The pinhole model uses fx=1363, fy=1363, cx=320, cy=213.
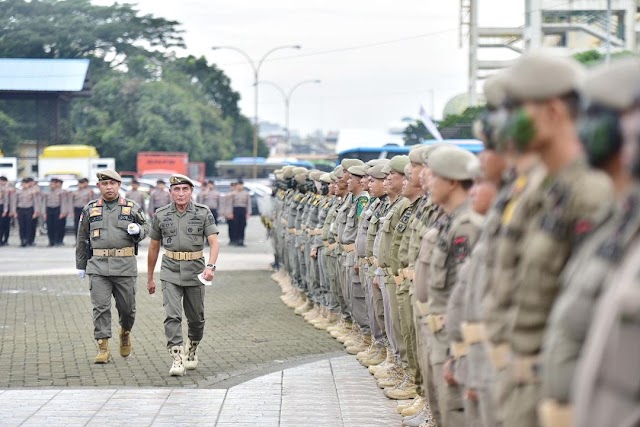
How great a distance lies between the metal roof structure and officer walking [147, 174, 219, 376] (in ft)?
202

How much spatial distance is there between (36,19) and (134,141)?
10.9 metres

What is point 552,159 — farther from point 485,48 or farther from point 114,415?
point 485,48

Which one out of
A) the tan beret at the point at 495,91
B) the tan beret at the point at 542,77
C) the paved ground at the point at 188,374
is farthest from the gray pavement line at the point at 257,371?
the tan beret at the point at 542,77

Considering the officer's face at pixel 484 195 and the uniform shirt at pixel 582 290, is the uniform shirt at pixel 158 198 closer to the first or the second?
the officer's face at pixel 484 195

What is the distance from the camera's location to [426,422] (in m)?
9.91

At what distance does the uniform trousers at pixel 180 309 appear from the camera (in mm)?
13250

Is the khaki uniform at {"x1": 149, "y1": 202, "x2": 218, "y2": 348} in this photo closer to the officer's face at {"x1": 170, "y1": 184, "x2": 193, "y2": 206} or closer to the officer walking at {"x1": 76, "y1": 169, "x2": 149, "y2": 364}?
the officer's face at {"x1": 170, "y1": 184, "x2": 193, "y2": 206}

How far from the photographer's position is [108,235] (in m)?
14.1

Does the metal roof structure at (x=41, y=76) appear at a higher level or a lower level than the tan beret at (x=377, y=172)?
higher

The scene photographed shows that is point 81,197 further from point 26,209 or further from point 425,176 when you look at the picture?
point 425,176

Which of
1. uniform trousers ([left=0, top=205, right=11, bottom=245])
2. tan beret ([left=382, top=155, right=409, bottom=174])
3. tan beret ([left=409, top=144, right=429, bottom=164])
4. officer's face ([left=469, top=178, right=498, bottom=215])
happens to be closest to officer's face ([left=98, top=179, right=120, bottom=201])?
tan beret ([left=382, top=155, right=409, bottom=174])

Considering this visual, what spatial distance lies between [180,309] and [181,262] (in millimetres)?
460

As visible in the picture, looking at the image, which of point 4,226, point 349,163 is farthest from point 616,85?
point 4,226

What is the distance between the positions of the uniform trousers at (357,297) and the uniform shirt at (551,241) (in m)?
10.2
